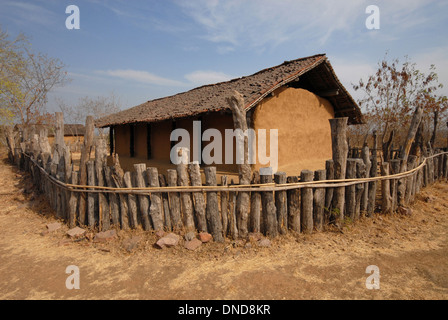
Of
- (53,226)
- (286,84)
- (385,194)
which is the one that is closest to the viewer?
(53,226)

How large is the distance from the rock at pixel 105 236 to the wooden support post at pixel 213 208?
153cm

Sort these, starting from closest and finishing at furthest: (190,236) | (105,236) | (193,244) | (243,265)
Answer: (243,265) → (193,244) → (190,236) → (105,236)

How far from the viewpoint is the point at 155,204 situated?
361 cm

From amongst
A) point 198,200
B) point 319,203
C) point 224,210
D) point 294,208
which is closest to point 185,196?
point 198,200

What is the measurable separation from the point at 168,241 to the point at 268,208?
4.95 ft

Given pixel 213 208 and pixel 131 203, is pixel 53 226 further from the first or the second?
pixel 213 208

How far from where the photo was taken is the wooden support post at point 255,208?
350 centimetres

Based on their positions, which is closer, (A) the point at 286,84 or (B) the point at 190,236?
(B) the point at 190,236

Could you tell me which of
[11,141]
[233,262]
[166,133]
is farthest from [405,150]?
[11,141]

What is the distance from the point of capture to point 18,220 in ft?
15.4

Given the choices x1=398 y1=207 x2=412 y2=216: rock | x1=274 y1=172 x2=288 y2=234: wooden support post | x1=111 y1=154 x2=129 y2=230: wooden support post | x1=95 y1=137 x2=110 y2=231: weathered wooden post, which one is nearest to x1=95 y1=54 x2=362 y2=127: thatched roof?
x1=274 y1=172 x2=288 y2=234: wooden support post

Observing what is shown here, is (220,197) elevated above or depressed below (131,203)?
above

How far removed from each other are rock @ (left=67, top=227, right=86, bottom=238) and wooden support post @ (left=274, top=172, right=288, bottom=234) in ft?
10.3
